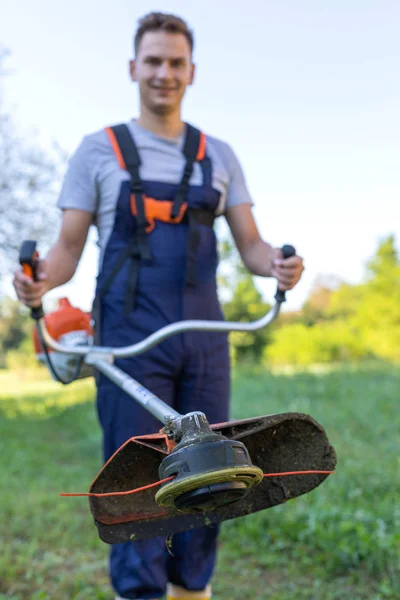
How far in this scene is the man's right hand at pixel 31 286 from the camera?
201cm

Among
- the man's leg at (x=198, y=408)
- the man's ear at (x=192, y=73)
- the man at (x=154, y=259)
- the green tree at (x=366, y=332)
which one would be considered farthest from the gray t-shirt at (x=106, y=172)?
the green tree at (x=366, y=332)

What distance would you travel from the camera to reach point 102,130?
2.43 m

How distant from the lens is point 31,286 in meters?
2.01

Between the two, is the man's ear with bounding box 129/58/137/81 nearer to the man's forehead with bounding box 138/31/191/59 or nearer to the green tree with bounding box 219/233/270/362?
the man's forehead with bounding box 138/31/191/59

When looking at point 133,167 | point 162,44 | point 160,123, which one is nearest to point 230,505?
point 133,167

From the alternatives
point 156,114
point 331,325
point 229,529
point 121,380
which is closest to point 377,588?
point 229,529

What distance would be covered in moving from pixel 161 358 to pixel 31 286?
524 millimetres

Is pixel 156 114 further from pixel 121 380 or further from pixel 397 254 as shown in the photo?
pixel 397 254

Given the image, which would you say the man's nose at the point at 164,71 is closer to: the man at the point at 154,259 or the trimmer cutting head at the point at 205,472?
the man at the point at 154,259

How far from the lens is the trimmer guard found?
5.15ft

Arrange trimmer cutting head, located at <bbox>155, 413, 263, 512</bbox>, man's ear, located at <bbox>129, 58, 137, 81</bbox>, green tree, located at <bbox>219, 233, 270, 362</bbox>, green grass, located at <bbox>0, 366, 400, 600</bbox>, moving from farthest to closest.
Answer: green tree, located at <bbox>219, 233, 270, 362</bbox> < green grass, located at <bbox>0, 366, 400, 600</bbox> < man's ear, located at <bbox>129, 58, 137, 81</bbox> < trimmer cutting head, located at <bbox>155, 413, 263, 512</bbox>

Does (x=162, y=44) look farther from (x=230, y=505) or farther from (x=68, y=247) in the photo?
(x=230, y=505)

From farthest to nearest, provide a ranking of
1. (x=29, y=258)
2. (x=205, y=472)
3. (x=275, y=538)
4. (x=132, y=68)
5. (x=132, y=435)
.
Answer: (x=275, y=538), (x=132, y=68), (x=132, y=435), (x=29, y=258), (x=205, y=472)

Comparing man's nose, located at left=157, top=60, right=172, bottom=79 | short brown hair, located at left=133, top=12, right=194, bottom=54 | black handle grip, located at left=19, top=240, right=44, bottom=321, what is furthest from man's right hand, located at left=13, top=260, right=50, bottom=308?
short brown hair, located at left=133, top=12, right=194, bottom=54
